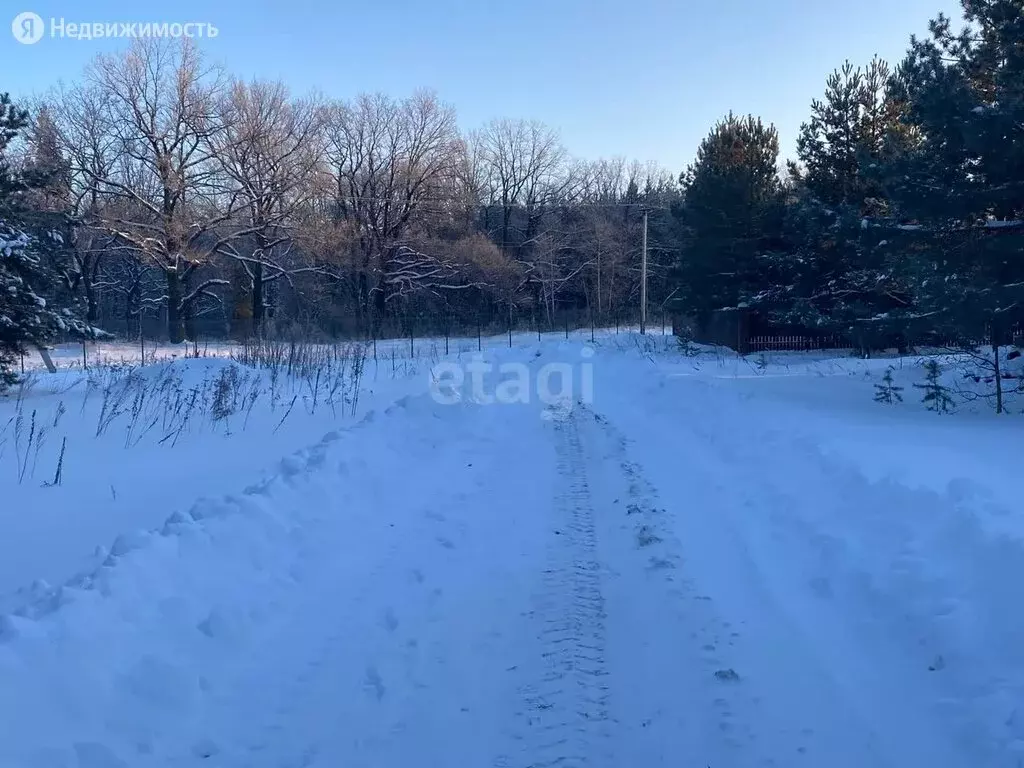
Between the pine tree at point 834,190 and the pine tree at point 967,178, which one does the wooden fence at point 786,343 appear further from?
the pine tree at point 967,178

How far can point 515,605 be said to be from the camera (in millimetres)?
5477

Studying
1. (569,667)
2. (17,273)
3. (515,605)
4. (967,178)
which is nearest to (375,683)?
(569,667)

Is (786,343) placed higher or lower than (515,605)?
higher

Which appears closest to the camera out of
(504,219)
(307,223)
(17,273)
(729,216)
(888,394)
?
(888,394)

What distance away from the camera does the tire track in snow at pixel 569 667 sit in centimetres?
373

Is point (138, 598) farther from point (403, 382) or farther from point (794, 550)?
point (403, 382)

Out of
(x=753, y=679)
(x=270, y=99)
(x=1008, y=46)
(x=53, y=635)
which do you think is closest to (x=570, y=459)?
(x=753, y=679)

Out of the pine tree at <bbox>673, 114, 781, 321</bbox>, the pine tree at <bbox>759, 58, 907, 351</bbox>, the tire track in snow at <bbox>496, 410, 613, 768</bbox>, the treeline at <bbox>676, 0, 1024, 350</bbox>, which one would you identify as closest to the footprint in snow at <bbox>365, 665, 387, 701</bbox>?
the tire track in snow at <bbox>496, 410, 613, 768</bbox>

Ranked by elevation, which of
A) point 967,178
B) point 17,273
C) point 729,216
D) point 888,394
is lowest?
point 888,394

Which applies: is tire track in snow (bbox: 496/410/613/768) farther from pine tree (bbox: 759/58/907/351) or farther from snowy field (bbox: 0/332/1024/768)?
pine tree (bbox: 759/58/907/351)

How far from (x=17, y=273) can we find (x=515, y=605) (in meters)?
17.4

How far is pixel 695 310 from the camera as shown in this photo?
108 feet

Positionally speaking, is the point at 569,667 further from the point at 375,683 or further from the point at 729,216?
the point at 729,216

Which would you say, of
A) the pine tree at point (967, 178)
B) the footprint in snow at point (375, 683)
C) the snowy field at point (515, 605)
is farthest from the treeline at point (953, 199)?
the footprint in snow at point (375, 683)
